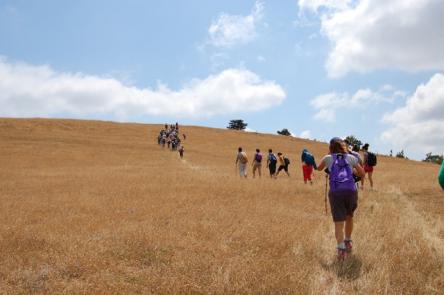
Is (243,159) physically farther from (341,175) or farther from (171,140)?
(171,140)

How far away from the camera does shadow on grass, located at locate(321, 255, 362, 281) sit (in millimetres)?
6754

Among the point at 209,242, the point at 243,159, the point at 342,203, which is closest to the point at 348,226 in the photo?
the point at 342,203

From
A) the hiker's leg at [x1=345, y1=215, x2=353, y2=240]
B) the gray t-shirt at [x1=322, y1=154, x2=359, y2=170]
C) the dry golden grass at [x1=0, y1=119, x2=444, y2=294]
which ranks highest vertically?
the gray t-shirt at [x1=322, y1=154, x2=359, y2=170]

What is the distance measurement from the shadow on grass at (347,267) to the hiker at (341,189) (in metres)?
0.30

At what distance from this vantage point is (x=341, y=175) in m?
7.85

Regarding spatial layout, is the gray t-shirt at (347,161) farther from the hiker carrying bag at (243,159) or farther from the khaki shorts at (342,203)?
the hiker carrying bag at (243,159)

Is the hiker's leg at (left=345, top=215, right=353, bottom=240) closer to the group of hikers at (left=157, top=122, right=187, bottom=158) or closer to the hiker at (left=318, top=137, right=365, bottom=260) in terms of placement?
the hiker at (left=318, top=137, right=365, bottom=260)

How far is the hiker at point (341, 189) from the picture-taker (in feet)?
25.5

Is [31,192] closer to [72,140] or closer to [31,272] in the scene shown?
[31,272]

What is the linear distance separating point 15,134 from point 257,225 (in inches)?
2002

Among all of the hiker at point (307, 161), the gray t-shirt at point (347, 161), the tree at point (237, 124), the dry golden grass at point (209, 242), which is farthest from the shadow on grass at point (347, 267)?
the tree at point (237, 124)

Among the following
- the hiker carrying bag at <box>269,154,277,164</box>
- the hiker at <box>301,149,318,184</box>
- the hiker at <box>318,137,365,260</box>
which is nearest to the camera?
the hiker at <box>318,137,365,260</box>

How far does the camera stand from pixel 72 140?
171 ft

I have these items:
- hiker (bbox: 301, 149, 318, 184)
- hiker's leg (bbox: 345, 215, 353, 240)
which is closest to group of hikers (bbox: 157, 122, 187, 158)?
hiker (bbox: 301, 149, 318, 184)
